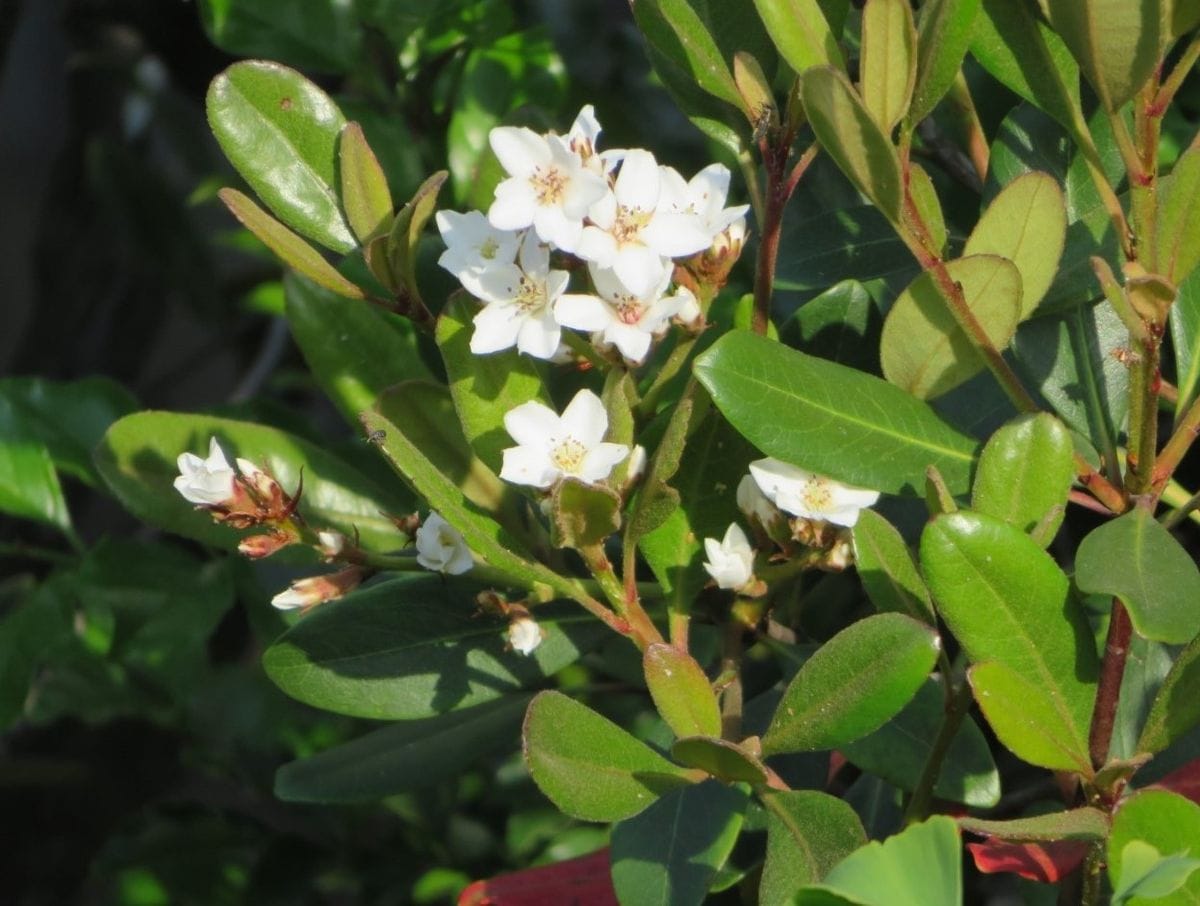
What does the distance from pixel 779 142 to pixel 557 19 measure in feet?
2.73

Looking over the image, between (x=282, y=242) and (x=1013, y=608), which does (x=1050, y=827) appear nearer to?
(x=1013, y=608)

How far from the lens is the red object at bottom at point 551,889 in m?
0.87

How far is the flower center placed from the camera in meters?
0.70

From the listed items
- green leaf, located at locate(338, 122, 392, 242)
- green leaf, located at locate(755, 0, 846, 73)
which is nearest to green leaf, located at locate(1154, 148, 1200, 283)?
green leaf, located at locate(755, 0, 846, 73)

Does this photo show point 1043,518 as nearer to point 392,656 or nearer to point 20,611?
point 392,656

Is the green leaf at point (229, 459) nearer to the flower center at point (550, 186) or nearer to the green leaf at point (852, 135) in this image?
the flower center at point (550, 186)

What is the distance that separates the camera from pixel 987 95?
103 centimetres

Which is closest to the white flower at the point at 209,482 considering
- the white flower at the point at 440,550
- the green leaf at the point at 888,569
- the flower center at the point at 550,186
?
the white flower at the point at 440,550

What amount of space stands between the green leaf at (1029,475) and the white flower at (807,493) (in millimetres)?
66

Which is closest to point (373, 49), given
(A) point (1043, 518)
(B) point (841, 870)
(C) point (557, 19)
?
(C) point (557, 19)

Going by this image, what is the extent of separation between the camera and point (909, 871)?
0.53 metres

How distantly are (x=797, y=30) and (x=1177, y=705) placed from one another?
34cm

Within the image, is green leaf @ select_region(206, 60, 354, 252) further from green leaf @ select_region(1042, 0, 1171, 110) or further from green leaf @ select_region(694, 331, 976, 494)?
green leaf @ select_region(1042, 0, 1171, 110)

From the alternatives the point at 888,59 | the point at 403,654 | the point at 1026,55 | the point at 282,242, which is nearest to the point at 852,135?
the point at 888,59
